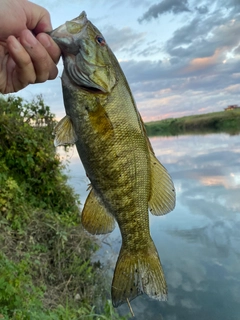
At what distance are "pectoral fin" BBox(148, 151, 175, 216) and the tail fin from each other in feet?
0.98

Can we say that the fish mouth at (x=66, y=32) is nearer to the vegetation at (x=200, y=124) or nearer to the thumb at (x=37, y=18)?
the thumb at (x=37, y=18)

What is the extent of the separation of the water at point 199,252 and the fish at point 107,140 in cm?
496

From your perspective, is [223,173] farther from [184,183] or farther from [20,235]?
[20,235]

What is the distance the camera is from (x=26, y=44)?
1.85 m

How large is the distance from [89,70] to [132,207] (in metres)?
0.78

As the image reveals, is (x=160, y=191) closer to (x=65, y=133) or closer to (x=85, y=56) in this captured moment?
(x=65, y=133)

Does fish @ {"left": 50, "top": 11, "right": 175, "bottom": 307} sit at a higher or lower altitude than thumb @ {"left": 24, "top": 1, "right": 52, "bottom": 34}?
lower

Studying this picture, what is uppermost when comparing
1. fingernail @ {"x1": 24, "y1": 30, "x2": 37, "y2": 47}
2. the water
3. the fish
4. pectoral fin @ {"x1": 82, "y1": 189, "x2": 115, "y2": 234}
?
fingernail @ {"x1": 24, "y1": 30, "x2": 37, "y2": 47}

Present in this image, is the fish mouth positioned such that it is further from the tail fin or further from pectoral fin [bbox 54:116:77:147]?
the tail fin

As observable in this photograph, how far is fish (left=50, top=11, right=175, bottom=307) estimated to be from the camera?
177 centimetres

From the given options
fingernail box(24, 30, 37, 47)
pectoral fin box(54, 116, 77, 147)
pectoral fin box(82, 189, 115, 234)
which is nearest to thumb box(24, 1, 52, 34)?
fingernail box(24, 30, 37, 47)

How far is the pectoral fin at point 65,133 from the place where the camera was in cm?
175

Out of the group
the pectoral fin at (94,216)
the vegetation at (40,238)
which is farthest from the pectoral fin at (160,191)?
the vegetation at (40,238)

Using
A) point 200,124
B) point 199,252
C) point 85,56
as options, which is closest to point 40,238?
point 199,252
